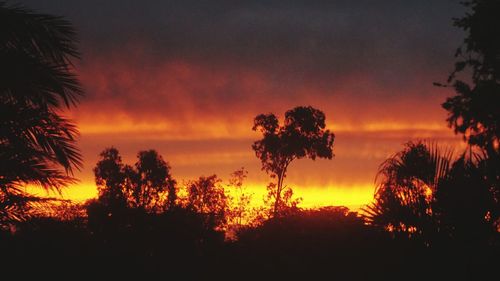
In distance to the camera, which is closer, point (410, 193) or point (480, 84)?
point (410, 193)

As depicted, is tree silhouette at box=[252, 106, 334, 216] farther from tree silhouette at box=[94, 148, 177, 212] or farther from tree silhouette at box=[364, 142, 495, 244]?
tree silhouette at box=[364, 142, 495, 244]

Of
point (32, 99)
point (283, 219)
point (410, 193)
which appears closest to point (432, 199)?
point (410, 193)

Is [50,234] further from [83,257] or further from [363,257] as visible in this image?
[363,257]

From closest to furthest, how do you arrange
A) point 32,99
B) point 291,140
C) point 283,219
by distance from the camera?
1. point 32,99
2. point 283,219
3. point 291,140

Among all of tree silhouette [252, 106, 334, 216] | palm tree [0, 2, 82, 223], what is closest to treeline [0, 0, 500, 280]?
palm tree [0, 2, 82, 223]

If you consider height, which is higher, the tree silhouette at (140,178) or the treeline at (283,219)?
the tree silhouette at (140,178)

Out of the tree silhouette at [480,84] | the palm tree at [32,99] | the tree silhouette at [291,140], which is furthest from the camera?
the tree silhouette at [291,140]

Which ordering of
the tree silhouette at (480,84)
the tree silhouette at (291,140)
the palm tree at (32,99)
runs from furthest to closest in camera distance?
1. the tree silhouette at (291,140)
2. the tree silhouette at (480,84)
3. the palm tree at (32,99)

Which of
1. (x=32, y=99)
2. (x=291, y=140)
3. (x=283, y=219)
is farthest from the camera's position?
(x=291, y=140)

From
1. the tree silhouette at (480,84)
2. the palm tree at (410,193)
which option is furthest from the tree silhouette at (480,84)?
the palm tree at (410,193)

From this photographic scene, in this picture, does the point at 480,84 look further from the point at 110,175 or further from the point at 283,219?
the point at 110,175

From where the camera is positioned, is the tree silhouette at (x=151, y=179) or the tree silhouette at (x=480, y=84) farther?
the tree silhouette at (x=151, y=179)

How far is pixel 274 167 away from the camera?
61.8 m

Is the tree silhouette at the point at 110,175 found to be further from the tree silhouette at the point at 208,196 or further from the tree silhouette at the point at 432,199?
the tree silhouette at the point at 432,199
